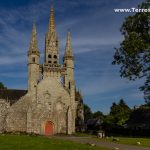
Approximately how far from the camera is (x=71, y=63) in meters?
75.2

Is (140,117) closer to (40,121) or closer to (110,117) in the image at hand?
(110,117)

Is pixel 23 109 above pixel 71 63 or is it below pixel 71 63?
below

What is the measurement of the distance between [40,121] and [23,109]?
13.4ft

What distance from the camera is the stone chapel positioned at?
67250 mm

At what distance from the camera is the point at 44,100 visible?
6962cm

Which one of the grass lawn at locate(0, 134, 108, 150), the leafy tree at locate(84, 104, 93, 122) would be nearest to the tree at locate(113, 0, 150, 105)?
the grass lawn at locate(0, 134, 108, 150)

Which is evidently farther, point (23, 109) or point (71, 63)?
point (71, 63)

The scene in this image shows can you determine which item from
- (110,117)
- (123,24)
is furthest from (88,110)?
(123,24)

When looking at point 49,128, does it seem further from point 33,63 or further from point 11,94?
point 33,63

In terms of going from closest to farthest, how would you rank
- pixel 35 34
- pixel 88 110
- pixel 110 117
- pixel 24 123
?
pixel 24 123
pixel 35 34
pixel 110 117
pixel 88 110

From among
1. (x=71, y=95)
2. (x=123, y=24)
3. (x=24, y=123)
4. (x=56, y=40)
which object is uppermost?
(x=56, y=40)

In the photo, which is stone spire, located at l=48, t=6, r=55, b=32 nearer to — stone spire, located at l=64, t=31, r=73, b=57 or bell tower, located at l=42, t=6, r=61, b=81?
bell tower, located at l=42, t=6, r=61, b=81

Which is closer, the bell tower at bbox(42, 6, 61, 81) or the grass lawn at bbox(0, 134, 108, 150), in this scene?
the grass lawn at bbox(0, 134, 108, 150)

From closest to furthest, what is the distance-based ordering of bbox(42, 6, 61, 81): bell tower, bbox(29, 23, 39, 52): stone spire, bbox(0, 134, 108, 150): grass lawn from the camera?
bbox(0, 134, 108, 150): grass lawn < bbox(29, 23, 39, 52): stone spire < bbox(42, 6, 61, 81): bell tower
